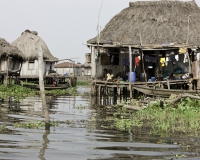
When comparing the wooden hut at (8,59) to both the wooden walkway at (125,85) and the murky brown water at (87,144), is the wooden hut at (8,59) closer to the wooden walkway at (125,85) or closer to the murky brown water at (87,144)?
the wooden walkway at (125,85)

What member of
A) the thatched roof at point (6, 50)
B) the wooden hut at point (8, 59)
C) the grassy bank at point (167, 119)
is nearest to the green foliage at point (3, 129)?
the grassy bank at point (167, 119)

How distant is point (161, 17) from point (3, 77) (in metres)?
11.7

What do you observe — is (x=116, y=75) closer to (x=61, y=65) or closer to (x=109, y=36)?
(x=109, y=36)

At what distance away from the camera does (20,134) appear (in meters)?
10.1

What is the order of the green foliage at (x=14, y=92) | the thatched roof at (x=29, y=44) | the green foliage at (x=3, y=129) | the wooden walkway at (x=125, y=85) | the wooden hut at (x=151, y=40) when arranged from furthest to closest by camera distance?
the thatched roof at (x=29, y=44) < the green foliage at (x=14, y=92) < the wooden hut at (x=151, y=40) < the wooden walkway at (x=125, y=85) < the green foliage at (x=3, y=129)

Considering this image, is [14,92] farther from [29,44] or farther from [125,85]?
[29,44]

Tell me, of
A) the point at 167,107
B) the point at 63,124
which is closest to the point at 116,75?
the point at 167,107

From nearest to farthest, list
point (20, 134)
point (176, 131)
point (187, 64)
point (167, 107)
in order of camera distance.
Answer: point (20, 134) < point (176, 131) < point (167, 107) < point (187, 64)

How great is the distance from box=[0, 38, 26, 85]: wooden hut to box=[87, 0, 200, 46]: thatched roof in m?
6.45

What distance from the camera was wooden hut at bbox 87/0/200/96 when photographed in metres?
23.4

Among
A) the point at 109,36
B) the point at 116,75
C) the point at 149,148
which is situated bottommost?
the point at 149,148

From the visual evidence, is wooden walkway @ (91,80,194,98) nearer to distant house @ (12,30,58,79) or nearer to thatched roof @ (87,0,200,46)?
thatched roof @ (87,0,200,46)

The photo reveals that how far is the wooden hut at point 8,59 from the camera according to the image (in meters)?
29.3

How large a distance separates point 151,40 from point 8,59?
986 cm
